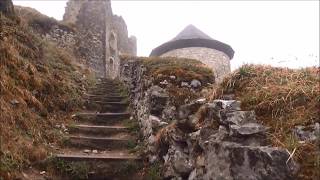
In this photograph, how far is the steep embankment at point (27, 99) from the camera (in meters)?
5.88

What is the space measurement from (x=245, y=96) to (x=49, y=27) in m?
13.6

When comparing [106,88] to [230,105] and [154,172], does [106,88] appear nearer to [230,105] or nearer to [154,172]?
[154,172]

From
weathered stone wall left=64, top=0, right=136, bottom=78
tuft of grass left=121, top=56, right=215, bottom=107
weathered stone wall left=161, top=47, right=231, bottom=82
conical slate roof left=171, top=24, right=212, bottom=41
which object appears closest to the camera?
tuft of grass left=121, top=56, right=215, bottom=107

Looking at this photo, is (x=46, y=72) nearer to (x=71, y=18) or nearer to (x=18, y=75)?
(x=18, y=75)

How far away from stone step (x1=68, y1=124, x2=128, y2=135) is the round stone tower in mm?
12401

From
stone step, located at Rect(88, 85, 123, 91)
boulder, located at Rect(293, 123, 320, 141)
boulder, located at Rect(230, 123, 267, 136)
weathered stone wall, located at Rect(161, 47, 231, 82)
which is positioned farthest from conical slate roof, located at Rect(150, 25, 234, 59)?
boulder, located at Rect(293, 123, 320, 141)

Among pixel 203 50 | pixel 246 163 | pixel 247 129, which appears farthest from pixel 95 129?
pixel 203 50

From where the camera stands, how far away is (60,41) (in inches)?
674

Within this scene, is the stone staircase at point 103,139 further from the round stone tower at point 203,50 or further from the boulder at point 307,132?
the round stone tower at point 203,50

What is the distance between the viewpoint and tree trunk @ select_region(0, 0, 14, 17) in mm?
9414

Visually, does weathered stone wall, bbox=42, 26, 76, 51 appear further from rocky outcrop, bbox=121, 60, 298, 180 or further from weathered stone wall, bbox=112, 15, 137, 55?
rocky outcrop, bbox=121, 60, 298, 180

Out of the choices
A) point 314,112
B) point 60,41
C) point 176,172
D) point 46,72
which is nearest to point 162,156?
point 176,172

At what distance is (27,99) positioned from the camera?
7.44 m

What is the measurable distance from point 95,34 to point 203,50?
5.51 metres
